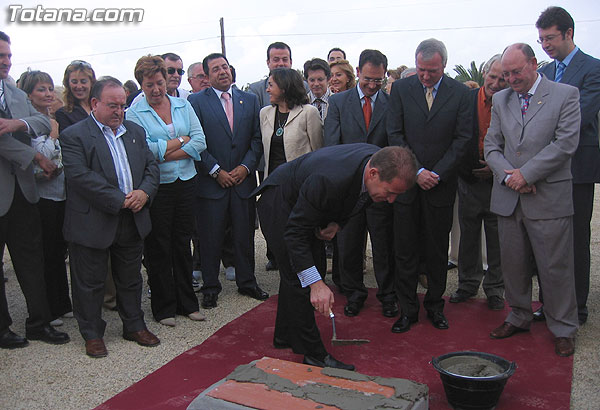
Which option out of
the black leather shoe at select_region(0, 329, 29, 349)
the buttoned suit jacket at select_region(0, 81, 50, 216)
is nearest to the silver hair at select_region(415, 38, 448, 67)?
the buttoned suit jacket at select_region(0, 81, 50, 216)

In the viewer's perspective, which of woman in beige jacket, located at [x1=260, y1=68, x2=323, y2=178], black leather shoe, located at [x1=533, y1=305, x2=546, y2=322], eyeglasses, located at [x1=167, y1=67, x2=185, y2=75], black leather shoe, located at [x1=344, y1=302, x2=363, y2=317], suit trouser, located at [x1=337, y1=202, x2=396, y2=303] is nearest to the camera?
black leather shoe, located at [x1=533, y1=305, x2=546, y2=322]

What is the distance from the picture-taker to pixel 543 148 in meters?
3.77

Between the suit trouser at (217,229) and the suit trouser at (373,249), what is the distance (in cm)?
87

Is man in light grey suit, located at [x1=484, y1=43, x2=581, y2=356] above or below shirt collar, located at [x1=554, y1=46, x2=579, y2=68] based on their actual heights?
below

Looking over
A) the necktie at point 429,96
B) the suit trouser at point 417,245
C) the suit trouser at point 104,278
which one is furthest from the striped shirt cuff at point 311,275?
the necktie at point 429,96

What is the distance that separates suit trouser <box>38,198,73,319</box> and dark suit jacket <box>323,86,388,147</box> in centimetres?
219

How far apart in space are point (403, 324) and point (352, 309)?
0.52 metres

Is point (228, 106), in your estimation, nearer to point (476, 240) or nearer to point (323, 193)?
Answer: point (323, 193)

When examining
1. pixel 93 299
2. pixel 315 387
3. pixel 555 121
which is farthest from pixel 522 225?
pixel 93 299

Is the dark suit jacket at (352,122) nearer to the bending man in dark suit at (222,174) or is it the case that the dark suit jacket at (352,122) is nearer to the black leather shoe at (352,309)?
the bending man in dark suit at (222,174)

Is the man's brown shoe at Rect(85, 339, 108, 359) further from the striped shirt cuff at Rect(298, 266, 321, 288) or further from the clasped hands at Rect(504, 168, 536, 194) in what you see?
the clasped hands at Rect(504, 168, 536, 194)

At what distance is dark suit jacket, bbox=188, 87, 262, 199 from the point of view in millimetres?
4918

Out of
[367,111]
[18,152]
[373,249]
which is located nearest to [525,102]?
[367,111]

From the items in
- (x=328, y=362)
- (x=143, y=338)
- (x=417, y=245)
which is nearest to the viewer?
(x=328, y=362)
